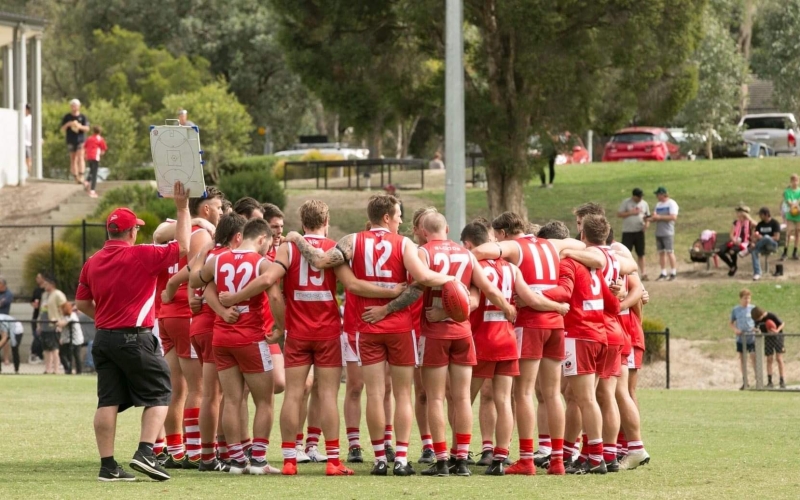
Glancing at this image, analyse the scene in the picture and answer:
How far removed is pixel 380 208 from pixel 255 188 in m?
21.0

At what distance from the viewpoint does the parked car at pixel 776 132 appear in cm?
4944

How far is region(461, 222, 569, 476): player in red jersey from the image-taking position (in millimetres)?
10352

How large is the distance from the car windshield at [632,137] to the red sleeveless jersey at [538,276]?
128ft

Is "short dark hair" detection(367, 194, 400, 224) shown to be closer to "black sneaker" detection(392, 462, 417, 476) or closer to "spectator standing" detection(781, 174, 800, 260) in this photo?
"black sneaker" detection(392, 462, 417, 476)

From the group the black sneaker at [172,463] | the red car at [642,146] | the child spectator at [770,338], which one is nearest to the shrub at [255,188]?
the child spectator at [770,338]

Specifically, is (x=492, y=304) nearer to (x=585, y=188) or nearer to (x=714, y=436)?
(x=714, y=436)

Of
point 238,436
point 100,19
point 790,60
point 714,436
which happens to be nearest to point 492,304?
point 238,436

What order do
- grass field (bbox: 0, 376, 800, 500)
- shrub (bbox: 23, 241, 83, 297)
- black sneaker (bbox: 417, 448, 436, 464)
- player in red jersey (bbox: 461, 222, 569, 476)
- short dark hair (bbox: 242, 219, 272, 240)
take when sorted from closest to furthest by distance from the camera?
grass field (bbox: 0, 376, 800, 500), short dark hair (bbox: 242, 219, 272, 240), player in red jersey (bbox: 461, 222, 569, 476), black sneaker (bbox: 417, 448, 436, 464), shrub (bbox: 23, 241, 83, 297)

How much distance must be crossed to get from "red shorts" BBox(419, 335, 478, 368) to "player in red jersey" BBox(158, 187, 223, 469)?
1.90 metres

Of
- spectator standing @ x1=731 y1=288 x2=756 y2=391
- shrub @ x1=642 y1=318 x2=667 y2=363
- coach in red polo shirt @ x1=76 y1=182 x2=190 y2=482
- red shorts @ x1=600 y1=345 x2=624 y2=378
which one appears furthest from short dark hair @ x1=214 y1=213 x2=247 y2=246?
shrub @ x1=642 y1=318 x2=667 y2=363

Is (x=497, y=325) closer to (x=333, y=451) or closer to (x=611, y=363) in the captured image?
(x=611, y=363)

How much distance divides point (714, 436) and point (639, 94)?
54.4ft

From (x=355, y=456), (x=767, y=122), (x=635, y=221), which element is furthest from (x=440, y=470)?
(x=767, y=122)

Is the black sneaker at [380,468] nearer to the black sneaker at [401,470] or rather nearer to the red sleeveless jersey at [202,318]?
the black sneaker at [401,470]
